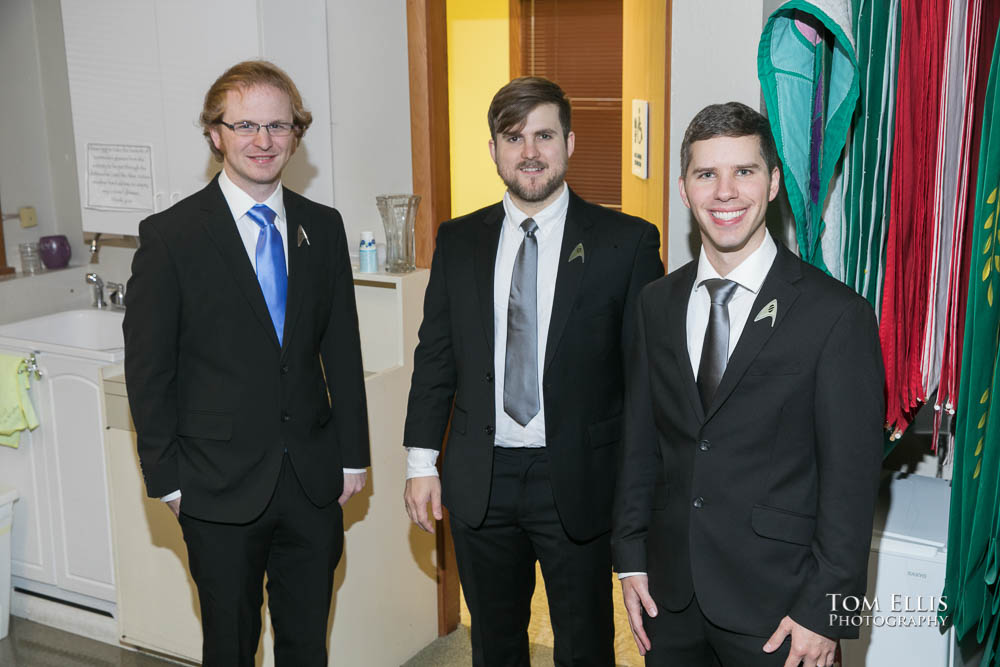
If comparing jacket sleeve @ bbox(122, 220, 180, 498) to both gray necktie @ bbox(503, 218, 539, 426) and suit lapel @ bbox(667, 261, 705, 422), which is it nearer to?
gray necktie @ bbox(503, 218, 539, 426)

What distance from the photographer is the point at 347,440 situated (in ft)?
8.04

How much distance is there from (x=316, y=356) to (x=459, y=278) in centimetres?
39

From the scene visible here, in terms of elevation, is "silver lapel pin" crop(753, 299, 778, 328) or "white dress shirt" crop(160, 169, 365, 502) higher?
"white dress shirt" crop(160, 169, 365, 502)

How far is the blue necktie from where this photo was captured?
226cm

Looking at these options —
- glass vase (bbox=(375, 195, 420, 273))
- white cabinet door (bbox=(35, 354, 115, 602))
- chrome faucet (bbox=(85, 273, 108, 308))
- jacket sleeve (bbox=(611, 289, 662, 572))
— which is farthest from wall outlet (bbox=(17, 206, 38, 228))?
jacket sleeve (bbox=(611, 289, 662, 572))

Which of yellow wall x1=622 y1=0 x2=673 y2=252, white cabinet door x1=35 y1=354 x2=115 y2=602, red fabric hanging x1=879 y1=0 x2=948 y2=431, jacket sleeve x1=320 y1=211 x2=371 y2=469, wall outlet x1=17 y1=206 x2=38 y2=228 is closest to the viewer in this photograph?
red fabric hanging x1=879 y1=0 x2=948 y2=431

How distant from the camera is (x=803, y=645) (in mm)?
1680

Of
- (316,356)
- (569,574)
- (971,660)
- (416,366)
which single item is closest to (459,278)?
(416,366)

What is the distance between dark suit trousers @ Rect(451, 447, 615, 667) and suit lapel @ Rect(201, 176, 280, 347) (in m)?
0.61

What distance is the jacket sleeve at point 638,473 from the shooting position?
193cm

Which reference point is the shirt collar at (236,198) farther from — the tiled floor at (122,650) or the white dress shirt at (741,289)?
the tiled floor at (122,650)

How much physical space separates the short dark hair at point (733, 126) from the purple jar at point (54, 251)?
3.13m

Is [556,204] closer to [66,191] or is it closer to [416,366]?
[416,366]

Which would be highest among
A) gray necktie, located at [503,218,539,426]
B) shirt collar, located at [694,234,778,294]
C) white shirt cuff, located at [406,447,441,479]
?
shirt collar, located at [694,234,778,294]
